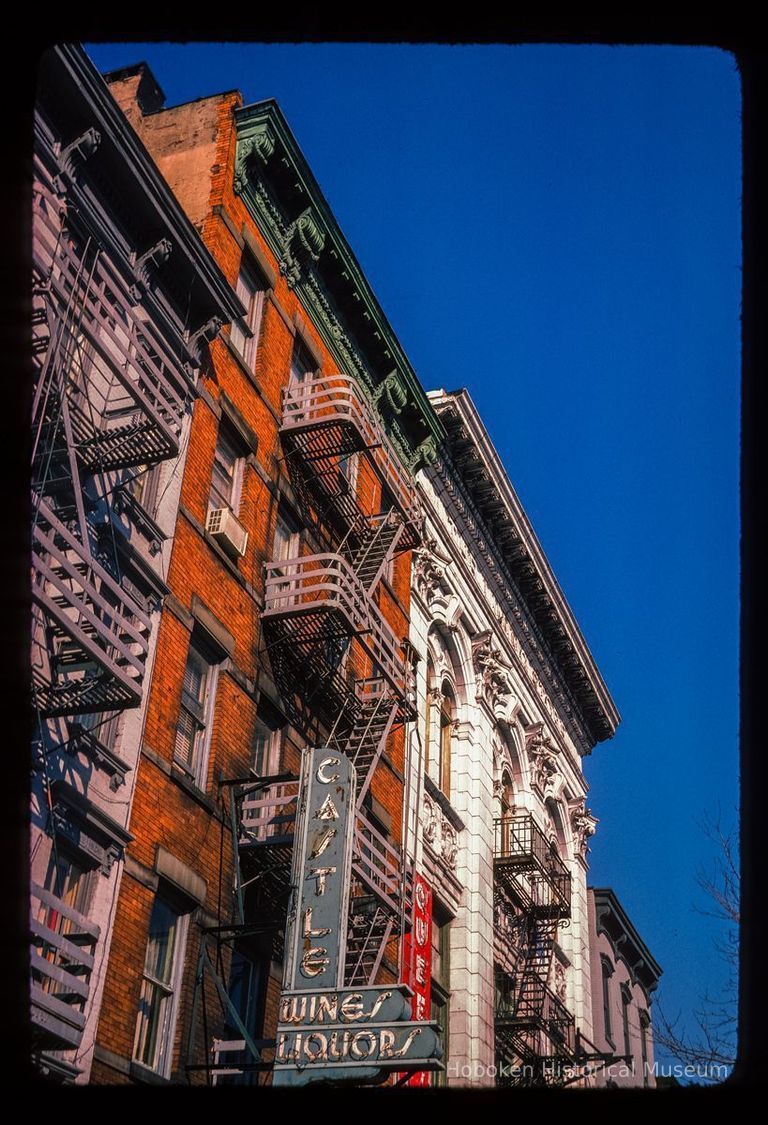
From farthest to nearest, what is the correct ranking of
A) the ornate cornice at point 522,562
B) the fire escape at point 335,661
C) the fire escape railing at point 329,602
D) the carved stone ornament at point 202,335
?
the ornate cornice at point 522,562 → the fire escape railing at point 329,602 → the carved stone ornament at point 202,335 → the fire escape at point 335,661

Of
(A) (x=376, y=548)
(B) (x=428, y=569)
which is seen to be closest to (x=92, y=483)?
(A) (x=376, y=548)

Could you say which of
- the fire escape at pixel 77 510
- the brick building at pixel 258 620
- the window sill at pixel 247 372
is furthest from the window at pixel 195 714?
the window sill at pixel 247 372

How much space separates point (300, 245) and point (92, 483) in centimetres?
993

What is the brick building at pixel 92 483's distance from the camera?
1381 cm

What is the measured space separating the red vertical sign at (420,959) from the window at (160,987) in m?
6.72

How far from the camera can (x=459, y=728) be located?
30.9 m

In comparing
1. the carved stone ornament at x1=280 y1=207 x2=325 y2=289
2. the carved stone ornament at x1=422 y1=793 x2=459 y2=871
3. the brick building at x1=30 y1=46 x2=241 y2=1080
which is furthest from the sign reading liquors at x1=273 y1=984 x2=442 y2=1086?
the carved stone ornament at x1=280 y1=207 x2=325 y2=289

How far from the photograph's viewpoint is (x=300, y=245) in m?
25.1

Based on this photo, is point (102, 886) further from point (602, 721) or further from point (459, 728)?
point (602, 721)

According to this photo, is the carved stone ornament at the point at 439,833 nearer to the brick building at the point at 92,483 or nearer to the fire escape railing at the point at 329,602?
the fire escape railing at the point at 329,602

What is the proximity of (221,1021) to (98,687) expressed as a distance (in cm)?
542

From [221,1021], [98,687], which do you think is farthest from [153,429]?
[221,1021]

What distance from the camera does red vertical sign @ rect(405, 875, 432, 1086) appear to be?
76.0ft

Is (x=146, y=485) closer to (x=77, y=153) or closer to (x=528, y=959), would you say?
(x=77, y=153)
